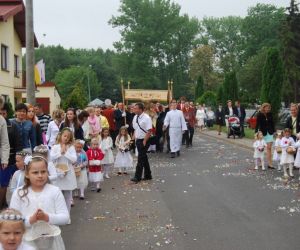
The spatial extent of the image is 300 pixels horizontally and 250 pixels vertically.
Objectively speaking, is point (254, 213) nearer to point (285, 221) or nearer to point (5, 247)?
point (285, 221)

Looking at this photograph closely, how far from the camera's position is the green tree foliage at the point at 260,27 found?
92.3 metres

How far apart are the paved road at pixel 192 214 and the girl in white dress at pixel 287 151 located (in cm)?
38

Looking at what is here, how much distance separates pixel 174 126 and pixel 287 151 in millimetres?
7004

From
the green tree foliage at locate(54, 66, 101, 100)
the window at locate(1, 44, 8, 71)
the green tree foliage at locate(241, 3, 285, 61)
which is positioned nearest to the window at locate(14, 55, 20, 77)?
the window at locate(1, 44, 8, 71)

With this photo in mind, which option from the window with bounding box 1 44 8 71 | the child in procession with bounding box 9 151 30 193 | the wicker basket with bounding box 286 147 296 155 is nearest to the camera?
the child in procession with bounding box 9 151 30 193

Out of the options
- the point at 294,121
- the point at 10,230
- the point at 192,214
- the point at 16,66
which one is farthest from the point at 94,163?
the point at 16,66

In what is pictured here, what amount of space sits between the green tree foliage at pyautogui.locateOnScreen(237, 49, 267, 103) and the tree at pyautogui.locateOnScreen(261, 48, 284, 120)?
43575mm

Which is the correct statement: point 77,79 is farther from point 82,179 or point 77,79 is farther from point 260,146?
point 82,179

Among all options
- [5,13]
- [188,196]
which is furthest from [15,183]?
[5,13]

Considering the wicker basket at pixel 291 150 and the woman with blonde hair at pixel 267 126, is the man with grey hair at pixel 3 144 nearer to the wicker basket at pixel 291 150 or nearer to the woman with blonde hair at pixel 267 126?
the wicker basket at pixel 291 150

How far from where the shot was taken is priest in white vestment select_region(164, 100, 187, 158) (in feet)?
64.7

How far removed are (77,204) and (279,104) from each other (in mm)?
19583

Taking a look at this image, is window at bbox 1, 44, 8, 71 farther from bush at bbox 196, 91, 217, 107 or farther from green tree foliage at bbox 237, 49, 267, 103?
green tree foliage at bbox 237, 49, 267, 103

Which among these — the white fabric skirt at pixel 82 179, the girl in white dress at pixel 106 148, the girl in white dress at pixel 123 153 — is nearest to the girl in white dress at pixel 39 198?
the white fabric skirt at pixel 82 179
